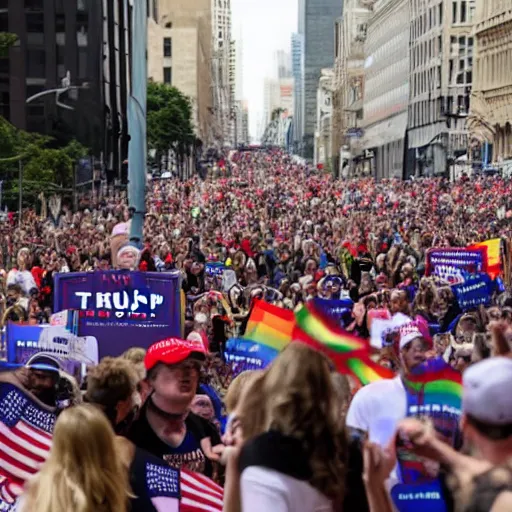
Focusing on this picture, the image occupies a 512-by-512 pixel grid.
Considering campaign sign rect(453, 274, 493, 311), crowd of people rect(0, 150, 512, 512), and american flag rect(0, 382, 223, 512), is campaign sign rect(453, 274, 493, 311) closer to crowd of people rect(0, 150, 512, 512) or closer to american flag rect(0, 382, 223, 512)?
crowd of people rect(0, 150, 512, 512)

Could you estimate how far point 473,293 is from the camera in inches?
621

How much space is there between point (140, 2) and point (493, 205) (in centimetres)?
2452

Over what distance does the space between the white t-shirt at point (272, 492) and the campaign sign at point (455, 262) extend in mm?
14592

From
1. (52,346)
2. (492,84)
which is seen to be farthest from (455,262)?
(492,84)

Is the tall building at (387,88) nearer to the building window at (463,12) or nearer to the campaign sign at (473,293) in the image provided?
the building window at (463,12)

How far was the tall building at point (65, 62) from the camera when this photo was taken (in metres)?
56.6

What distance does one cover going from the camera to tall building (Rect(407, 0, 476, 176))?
99500mm

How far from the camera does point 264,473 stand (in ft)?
13.1

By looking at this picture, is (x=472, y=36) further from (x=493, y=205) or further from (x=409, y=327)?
(x=409, y=327)

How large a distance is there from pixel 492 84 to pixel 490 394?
87868 millimetres

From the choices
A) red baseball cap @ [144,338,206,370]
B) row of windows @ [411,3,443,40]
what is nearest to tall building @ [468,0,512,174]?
row of windows @ [411,3,443,40]

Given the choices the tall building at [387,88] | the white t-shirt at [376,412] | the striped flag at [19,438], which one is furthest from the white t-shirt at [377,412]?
the tall building at [387,88]

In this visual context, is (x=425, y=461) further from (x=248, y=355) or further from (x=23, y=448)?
(x=248, y=355)

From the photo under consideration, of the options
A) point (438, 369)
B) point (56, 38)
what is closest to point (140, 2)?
point (438, 369)
